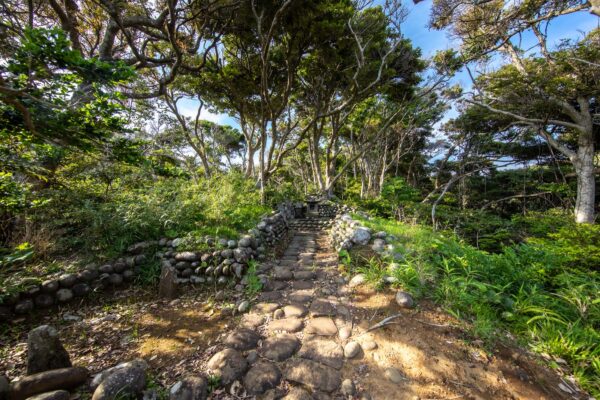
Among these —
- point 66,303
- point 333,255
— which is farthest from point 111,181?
point 333,255

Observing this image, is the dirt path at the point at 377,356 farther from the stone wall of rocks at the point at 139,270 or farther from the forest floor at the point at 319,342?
the stone wall of rocks at the point at 139,270

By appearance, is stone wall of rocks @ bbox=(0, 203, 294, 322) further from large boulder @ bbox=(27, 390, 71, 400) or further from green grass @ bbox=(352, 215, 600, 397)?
green grass @ bbox=(352, 215, 600, 397)

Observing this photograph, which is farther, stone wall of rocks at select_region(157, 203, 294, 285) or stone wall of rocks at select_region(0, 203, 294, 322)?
stone wall of rocks at select_region(157, 203, 294, 285)

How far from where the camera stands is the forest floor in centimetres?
157

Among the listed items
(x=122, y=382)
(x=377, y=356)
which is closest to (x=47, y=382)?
(x=122, y=382)

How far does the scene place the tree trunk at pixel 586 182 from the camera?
7.42 m

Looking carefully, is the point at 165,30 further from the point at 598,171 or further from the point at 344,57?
the point at 598,171

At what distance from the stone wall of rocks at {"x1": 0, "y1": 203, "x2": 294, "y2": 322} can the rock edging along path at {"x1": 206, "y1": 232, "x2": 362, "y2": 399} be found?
82cm

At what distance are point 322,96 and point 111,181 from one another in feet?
26.4

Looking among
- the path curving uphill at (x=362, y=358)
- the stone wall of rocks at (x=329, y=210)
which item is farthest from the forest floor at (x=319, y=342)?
the stone wall of rocks at (x=329, y=210)

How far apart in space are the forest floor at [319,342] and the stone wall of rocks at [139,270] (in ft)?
0.70

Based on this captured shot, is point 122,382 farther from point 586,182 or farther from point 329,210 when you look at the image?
point 586,182

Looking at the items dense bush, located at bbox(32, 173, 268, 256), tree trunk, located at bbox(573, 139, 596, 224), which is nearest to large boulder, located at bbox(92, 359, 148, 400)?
dense bush, located at bbox(32, 173, 268, 256)

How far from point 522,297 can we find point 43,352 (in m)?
4.85
